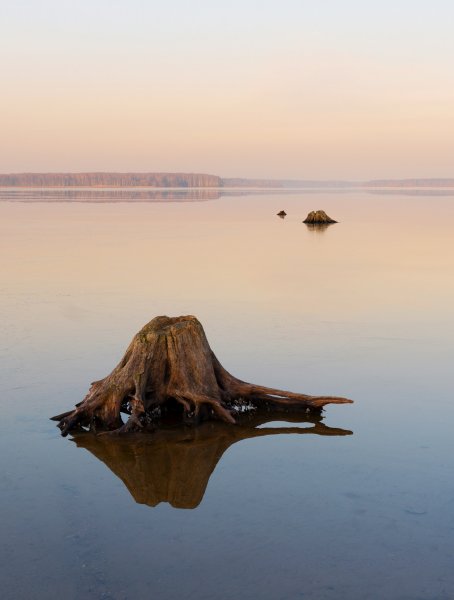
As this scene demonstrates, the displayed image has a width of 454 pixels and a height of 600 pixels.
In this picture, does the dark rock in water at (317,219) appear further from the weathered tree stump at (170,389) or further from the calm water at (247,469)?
the weathered tree stump at (170,389)

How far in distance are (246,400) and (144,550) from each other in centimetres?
477

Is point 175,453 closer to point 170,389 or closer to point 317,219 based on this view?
point 170,389

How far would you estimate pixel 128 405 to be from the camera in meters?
11.5

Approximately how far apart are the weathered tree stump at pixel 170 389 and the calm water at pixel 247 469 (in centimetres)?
47

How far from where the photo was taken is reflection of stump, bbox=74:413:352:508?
8.52m

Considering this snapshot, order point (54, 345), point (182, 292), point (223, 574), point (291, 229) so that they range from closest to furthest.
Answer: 1. point (223, 574)
2. point (54, 345)
3. point (182, 292)
4. point (291, 229)

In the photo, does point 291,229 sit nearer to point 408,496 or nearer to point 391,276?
point 391,276

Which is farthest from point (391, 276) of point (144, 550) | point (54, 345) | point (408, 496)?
point (144, 550)

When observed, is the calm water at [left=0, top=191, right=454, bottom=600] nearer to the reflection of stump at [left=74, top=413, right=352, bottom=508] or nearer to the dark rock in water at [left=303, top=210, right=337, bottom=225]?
the reflection of stump at [left=74, top=413, right=352, bottom=508]

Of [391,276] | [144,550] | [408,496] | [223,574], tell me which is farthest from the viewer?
[391,276]

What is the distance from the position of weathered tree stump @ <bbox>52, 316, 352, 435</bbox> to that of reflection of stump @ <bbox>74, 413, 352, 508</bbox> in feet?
0.95

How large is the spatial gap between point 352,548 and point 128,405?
5.13 metres

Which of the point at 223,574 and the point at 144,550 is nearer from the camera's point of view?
the point at 223,574

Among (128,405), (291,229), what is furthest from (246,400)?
(291,229)
